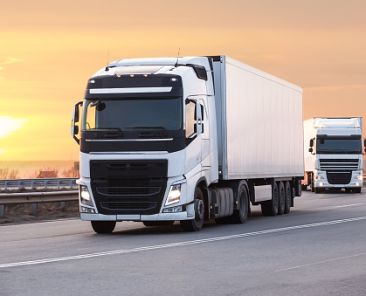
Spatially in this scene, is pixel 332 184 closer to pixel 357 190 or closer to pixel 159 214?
pixel 357 190

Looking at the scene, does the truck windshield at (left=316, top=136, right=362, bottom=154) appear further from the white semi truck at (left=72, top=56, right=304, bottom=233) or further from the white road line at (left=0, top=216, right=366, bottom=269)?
the white semi truck at (left=72, top=56, right=304, bottom=233)

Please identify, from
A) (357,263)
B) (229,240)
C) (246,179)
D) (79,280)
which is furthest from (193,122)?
(79,280)

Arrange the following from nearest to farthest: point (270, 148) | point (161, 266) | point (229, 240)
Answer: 1. point (161, 266)
2. point (229, 240)
3. point (270, 148)

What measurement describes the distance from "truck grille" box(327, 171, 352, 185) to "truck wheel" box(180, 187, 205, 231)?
30295 millimetres

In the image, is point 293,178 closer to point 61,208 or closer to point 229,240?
point 61,208

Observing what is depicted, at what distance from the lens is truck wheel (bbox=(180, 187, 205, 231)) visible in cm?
2108

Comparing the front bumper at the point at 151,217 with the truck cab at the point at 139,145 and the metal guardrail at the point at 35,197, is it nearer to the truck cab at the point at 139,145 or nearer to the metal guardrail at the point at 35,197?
the truck cab at the point at 139,145

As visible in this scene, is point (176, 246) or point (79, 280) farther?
point (176, 246)

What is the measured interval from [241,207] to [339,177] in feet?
89.2

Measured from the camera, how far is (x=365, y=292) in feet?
36.9

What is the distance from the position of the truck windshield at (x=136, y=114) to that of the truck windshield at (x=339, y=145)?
30.7 meters

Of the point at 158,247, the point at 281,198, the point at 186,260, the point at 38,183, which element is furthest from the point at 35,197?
the point at 38,183

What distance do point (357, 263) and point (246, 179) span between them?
1112cm

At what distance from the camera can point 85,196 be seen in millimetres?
20906
